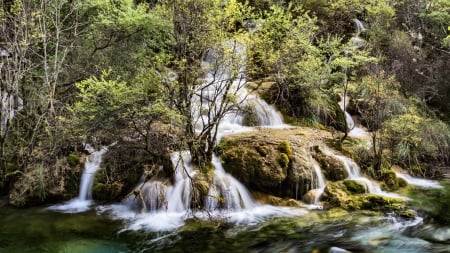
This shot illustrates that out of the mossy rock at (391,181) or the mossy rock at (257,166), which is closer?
the mossy rock at (257,166)

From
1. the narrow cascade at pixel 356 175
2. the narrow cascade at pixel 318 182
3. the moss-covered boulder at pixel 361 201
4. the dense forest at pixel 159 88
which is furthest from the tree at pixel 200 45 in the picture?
the narrow cascade at pixel 356 175

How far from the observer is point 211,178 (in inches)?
410

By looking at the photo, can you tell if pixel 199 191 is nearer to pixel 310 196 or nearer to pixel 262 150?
pixel 262 150

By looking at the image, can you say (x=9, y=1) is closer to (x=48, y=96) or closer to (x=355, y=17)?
Answer: (x=48, y=96)

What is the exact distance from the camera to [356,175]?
1177cm

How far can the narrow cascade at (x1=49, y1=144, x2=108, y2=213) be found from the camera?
34.5 ft

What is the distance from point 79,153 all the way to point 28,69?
293 cm

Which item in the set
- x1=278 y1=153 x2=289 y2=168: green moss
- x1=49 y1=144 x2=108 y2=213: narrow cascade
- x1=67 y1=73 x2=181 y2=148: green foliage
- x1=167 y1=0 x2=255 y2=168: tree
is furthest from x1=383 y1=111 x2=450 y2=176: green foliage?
x1=49 y1=144 x2=108 y2=213: narrow cascade

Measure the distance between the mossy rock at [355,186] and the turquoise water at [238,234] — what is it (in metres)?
1.20

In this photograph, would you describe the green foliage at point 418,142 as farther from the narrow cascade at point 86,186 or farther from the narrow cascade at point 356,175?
the narrow cascade at point 86,186

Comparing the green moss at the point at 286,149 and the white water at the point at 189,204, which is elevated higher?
the green moss at the point at 286,149

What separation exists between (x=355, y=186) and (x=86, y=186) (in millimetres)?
7830

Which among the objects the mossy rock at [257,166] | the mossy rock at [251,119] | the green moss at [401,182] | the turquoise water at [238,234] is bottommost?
the turquoise water at [238,234]

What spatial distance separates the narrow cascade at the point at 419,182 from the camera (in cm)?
1210
